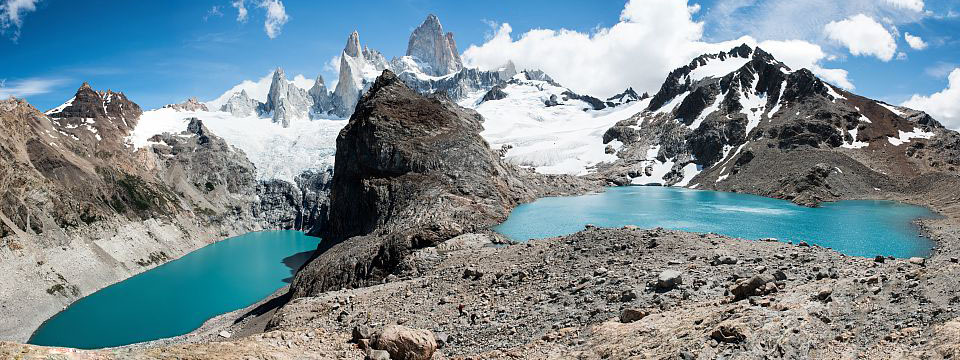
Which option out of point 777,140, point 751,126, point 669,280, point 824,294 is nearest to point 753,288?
point 824,294

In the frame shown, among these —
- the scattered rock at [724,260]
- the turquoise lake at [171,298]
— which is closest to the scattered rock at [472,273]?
the scattered rock at [724,260]

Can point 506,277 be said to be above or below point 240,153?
below

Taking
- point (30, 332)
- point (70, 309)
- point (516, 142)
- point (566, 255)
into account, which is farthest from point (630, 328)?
point (516, 142)

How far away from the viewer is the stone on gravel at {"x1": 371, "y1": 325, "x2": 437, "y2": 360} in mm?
14945

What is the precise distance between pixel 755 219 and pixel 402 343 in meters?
57.7

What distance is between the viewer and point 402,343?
15148 millimetres

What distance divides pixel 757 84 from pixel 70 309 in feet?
503

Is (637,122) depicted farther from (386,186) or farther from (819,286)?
(819,286)

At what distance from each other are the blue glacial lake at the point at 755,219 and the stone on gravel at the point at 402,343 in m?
30.4

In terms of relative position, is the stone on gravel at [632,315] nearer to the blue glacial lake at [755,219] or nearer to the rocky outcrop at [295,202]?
the blue glacial lake at [755,219]

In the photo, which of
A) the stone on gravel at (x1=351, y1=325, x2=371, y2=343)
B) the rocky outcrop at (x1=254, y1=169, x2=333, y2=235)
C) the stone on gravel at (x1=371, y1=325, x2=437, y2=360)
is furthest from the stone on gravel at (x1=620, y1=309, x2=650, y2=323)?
the rocky outcrop at (x1=254, y1=169, x2=333, y2=235)

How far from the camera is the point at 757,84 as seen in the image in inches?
5615

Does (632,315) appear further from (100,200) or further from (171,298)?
(100,200)

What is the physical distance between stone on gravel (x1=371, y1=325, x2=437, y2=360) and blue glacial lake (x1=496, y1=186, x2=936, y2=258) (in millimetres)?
30395
